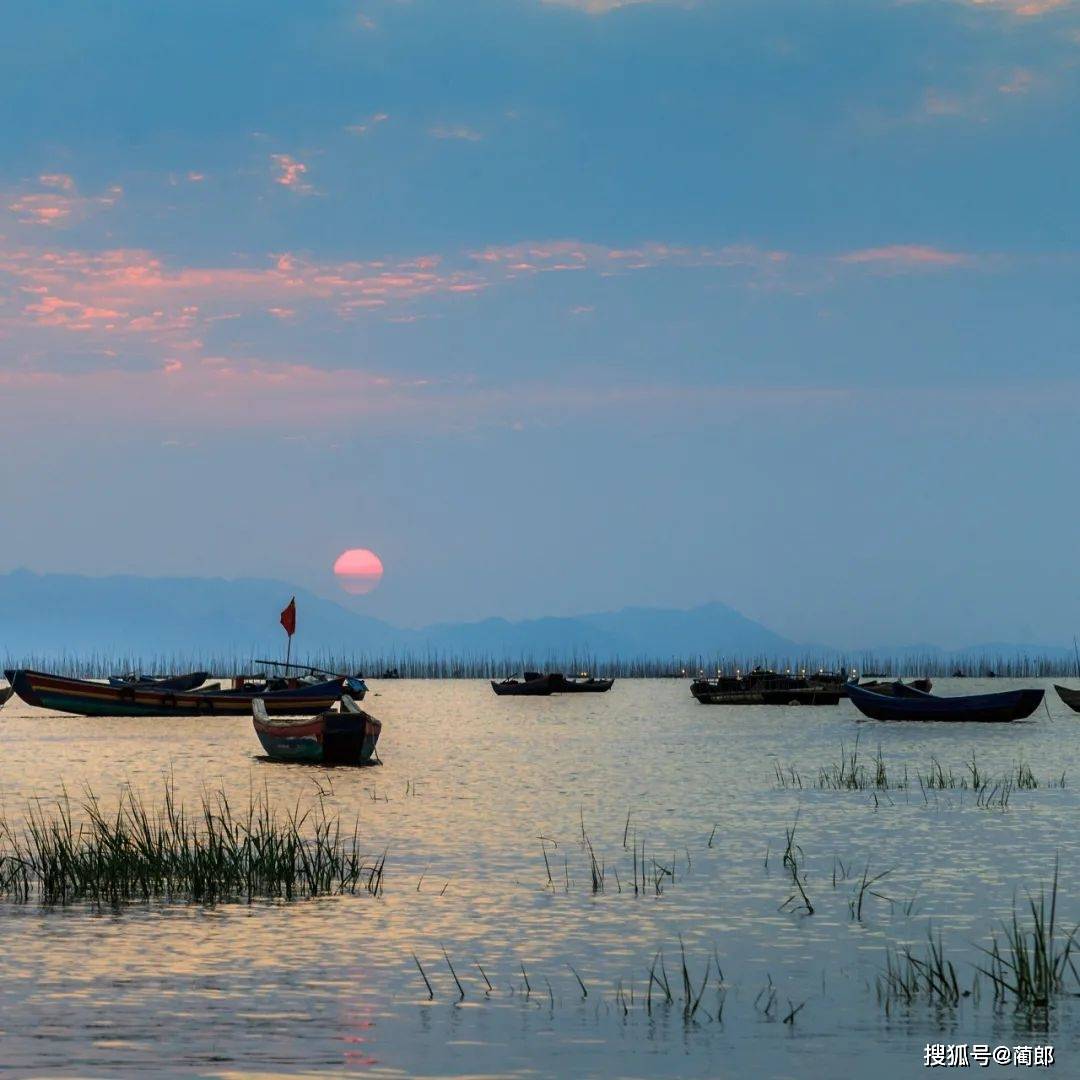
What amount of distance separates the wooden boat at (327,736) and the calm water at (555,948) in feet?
19.3

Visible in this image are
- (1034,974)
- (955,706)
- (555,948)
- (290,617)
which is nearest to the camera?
(1034,974)

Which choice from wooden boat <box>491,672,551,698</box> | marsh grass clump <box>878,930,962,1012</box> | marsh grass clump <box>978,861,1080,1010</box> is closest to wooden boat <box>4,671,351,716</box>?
marsh grass clump <box>878,930,962,1012</box>

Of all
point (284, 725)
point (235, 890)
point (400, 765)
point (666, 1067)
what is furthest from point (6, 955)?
point (400, 765)

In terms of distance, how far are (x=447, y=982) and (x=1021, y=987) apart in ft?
18.0

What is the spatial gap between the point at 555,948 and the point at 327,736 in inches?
1155

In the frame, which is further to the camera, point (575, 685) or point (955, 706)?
point (575, 685)

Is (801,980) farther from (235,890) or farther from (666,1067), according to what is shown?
(235,890)

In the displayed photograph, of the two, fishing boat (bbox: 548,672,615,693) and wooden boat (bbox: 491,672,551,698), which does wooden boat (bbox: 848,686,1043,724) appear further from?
fishing boat (bbox: 548,672,615,693)

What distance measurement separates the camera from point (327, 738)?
154ft

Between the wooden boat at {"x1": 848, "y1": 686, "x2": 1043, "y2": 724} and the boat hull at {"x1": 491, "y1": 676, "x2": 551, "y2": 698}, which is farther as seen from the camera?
the boat hull at {"x1": 491, "y1": 676, "x2": 551, "y2": 698}

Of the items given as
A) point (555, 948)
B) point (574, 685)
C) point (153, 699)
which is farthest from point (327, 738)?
point (574, 685)

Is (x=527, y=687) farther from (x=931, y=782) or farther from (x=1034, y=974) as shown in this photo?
(x=1034, y=974)

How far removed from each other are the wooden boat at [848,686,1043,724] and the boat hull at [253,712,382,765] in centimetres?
3313

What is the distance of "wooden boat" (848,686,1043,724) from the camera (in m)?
72.9
